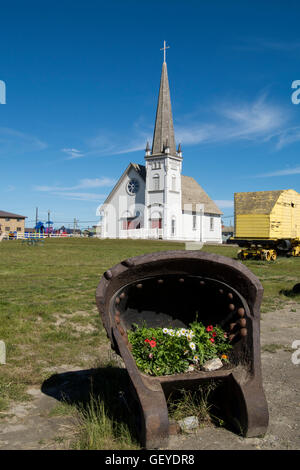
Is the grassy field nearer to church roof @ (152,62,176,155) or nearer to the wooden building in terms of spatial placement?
church roof @ (152,62,176,155)

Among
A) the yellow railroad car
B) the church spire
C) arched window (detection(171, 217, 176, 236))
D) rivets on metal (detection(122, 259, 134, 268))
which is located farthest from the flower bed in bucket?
the church spire

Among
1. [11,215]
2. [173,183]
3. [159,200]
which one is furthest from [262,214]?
[11,215]

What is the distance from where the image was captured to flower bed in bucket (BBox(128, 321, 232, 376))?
11.4 feet

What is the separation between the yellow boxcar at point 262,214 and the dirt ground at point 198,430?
15643 mm

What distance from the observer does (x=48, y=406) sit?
3795 mm

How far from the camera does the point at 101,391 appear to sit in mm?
4090

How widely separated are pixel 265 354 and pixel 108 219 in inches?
1827

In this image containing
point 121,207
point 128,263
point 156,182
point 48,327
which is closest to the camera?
point 128,263

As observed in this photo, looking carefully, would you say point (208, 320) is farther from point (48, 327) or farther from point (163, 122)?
point (163, 122)

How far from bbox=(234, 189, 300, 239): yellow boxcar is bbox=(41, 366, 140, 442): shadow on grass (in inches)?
651

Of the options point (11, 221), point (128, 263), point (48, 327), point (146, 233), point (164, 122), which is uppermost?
point (164, 122)

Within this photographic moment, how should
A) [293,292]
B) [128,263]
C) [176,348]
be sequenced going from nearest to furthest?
1. [128,263]
2. [176,348]
3. [293,292]

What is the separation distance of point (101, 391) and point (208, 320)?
131cm
